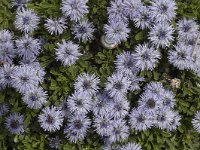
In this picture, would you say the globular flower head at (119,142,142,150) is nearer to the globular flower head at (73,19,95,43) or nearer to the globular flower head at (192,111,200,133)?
the globular flower head at (192,111,200,133)

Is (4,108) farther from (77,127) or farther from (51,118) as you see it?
(77,127)

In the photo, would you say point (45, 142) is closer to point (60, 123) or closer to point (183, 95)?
point (60, 123)

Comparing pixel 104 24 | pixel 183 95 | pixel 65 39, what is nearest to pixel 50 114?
pixel 65 39

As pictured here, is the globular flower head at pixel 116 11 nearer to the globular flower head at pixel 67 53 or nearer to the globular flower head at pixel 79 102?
the globular flower head at pixel 67 53

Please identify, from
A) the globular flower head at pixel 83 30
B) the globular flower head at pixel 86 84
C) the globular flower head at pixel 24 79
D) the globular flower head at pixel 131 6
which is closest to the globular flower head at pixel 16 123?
the globular flower head at pixel 24 79

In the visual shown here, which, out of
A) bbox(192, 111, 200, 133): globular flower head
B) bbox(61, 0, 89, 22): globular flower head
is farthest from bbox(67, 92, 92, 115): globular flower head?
bbox(192, 111, 200, 133): globular flower head

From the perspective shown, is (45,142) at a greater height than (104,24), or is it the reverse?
(104,24)

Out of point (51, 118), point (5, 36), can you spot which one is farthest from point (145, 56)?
point (5, 36)
